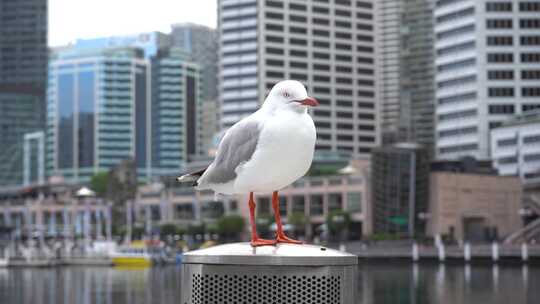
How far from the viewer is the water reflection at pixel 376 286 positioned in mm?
67562

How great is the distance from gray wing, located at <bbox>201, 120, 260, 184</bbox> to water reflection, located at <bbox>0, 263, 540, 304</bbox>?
2260 inches

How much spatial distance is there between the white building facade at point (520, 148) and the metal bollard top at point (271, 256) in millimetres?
138940

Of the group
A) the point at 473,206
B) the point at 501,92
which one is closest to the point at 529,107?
the point at 501,92

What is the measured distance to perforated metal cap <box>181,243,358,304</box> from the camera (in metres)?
6.60

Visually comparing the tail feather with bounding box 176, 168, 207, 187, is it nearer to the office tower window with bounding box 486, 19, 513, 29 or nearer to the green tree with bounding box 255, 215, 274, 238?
the green tree with bounding box 255, 215, 274, 238

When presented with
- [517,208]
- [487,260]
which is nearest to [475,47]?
[517,208]

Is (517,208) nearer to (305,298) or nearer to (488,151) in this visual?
(488,151)

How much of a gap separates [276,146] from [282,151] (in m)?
0.06

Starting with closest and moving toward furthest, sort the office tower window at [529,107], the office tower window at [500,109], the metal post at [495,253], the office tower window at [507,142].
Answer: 1. the metal post at [495,253]
2. the office tower window at [507,142]
3. the office tower window at [529,107]
4. the office tower window at [500,109]

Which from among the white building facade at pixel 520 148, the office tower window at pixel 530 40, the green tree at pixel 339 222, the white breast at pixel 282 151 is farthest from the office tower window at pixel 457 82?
the white breast at pixel 282 151

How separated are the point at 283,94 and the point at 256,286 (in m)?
1.52

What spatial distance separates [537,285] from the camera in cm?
7462

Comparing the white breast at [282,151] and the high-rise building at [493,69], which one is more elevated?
the high-rise building at [493,69]

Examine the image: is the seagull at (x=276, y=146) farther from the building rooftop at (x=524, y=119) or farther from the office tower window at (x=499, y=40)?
the office tower window at (x=499, y=40)
